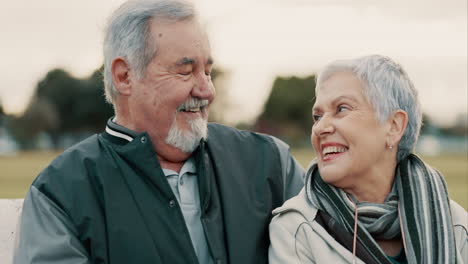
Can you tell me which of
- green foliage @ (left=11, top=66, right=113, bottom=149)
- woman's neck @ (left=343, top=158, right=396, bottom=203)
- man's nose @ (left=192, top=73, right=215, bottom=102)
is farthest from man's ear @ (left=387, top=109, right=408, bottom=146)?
green foliage @ (left=11, top=66, right=113, bottom=149)

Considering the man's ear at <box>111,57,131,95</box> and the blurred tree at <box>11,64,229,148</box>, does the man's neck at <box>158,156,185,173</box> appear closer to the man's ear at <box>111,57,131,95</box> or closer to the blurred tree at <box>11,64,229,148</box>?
the man's ear at <box>111,57,131,95</box>

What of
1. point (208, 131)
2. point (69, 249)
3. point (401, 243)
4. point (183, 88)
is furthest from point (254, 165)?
point (69, 249)

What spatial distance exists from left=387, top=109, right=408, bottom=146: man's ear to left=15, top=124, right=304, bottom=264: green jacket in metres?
0.77

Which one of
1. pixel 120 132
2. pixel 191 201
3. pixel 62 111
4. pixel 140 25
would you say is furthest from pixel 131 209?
pixel 62 111

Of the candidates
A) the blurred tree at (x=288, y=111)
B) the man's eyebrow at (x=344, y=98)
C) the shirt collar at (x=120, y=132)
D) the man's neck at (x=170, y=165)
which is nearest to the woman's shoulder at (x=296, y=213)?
the man's eyebrow at (x=344, y=98)

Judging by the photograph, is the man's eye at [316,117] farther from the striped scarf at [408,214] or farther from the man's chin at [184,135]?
the man's chin at [184,135]

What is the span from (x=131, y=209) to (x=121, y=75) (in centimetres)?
74

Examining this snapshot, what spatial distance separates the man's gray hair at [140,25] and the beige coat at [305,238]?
1057 millimetres

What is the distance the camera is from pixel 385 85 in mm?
2846

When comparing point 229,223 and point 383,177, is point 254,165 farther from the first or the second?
point 383,177

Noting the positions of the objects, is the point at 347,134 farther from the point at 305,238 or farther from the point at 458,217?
the point at 458,217

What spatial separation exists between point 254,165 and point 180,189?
48 centimetres

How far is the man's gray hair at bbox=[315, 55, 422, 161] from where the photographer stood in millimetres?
2836

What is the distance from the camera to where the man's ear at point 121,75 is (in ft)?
10.6
